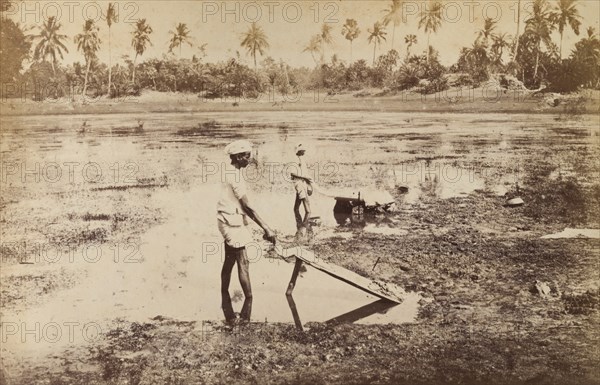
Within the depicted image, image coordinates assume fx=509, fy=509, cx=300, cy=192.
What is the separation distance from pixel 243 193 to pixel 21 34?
90.0 inches

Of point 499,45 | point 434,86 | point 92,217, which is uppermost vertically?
point 499,45

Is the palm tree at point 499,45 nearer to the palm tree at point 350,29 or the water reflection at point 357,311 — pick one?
the palm tree at point 350,29

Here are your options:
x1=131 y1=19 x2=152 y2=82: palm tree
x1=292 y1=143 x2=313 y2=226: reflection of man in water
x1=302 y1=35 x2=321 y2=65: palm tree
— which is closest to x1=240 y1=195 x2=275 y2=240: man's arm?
x1=292 y1=143 x2=313 y2=226: reflection of man in water

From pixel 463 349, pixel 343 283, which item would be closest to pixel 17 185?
pixel 343 283

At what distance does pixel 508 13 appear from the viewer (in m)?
4.26

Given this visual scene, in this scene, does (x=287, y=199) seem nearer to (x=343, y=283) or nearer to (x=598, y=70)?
(x=343, y=283)

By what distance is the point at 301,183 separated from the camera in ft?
14.6

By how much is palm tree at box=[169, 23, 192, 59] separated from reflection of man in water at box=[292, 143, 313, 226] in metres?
1.30

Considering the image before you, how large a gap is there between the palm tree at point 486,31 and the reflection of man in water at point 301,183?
177 cm

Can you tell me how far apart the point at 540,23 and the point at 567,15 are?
22 centimetres

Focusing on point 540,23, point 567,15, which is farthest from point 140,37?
point 567,15

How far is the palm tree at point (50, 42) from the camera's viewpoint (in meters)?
4.18

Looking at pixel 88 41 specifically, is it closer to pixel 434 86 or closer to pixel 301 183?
pixel 301 183

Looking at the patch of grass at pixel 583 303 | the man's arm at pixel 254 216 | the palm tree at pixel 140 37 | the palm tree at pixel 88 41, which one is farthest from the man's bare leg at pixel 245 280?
the patch of grass at pixel 583 303
